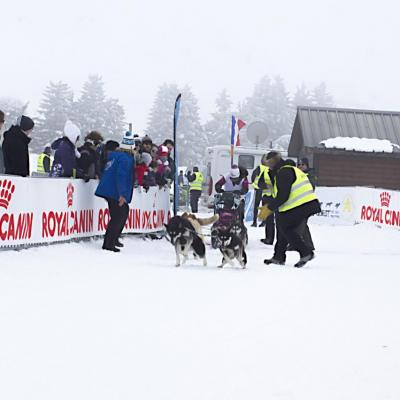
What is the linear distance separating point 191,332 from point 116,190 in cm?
599

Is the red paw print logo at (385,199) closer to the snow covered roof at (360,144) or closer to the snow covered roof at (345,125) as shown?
the snow covered roof at (360,144)

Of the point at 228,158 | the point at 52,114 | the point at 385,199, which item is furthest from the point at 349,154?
the point at 52,114

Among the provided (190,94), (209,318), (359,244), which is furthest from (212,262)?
(190,94)

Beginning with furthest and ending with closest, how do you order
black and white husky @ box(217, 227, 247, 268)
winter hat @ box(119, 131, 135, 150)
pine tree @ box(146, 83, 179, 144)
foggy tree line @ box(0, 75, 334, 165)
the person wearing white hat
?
pine tree @ box(146, 83, 179, 144)
foggy tree line @ box(0, 75, 334, 165)
the person wearing white hat
winter hat @ box(119, 131, 135, 150)
black and white husky @ box(217, 227, 247, 268)

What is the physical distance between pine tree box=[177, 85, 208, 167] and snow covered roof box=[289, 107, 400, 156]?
50898mm

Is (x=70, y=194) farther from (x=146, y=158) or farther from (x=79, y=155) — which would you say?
(x=146, y=158)

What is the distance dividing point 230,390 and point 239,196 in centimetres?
1001

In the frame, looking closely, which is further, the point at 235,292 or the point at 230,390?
the point at 235,292

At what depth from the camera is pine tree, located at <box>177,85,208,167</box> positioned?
8219cm

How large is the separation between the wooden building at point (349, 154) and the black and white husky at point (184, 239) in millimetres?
18629

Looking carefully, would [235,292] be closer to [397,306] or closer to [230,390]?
[397,306]

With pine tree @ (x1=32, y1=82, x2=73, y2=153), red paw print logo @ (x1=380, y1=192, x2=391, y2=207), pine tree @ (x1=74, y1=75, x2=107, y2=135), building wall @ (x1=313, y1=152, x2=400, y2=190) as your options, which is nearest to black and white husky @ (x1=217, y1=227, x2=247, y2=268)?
red paw print logo @ (x1=380, y1=192, x2=391, y2=207)

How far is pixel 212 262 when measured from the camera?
10312 mm

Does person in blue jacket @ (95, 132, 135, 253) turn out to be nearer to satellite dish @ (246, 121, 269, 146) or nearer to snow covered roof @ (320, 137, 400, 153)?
snow covered roof @ (320, 137, 400, 153)
